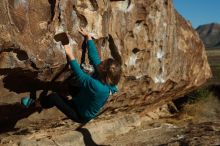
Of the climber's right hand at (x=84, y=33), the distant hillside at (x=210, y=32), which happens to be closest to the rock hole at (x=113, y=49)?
the climber's right hand at (x=84, y=33)

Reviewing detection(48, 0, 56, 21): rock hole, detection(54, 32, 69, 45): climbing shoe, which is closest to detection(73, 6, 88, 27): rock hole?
detection(54, 32, 69, 45): climbing shoe

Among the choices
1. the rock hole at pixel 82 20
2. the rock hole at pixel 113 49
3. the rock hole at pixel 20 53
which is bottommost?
the rock hole at pixel 113 49

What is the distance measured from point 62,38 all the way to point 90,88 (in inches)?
57.8

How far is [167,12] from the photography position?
1079 cm

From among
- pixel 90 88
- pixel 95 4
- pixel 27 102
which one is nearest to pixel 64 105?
pixel 27 102

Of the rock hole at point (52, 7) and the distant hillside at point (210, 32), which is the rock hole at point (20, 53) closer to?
the rock hole at point (52, 7)

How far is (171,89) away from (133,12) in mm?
3352

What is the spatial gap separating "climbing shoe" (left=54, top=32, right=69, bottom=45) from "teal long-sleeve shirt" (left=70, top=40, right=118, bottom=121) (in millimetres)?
572

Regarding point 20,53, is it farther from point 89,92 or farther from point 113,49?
point 113,49

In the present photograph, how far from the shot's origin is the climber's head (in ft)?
21.9

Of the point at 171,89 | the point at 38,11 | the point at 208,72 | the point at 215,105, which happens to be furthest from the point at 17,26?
the point at 215,105

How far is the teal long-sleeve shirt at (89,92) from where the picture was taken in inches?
268

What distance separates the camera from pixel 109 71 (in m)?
6.70

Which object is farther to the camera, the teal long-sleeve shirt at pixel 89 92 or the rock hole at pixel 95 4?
the rock hole at pixel 95 4
